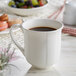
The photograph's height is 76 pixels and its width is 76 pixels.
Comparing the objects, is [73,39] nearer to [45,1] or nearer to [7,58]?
[7,58]

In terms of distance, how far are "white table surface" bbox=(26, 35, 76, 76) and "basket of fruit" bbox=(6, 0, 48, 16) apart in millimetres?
330

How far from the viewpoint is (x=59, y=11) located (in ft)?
4.30

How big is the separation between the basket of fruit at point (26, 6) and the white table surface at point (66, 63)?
1.08ft

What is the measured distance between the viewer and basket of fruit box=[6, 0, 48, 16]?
4.11ft

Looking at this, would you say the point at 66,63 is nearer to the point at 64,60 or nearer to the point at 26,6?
the point at 64,60

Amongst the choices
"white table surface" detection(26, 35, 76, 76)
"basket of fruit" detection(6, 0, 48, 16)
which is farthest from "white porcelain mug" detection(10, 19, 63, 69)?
"basket of fruit" detection(6, 0, 48, 16)

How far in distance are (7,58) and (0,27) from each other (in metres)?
0.31

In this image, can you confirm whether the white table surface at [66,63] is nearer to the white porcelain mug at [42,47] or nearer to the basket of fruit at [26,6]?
the white porcelain mug at [42,47]

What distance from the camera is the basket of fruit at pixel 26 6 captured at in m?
1.25

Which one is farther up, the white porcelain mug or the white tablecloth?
the white porcelain mug

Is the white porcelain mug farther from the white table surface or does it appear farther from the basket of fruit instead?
the basket of fruit

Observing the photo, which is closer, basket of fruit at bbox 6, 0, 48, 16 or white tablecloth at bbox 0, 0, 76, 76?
white tablecloth at bbox 0, 0, 76, 76

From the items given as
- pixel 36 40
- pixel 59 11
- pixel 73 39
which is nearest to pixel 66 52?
pixel 73 39

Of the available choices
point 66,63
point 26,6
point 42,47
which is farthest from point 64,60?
point 26,6
